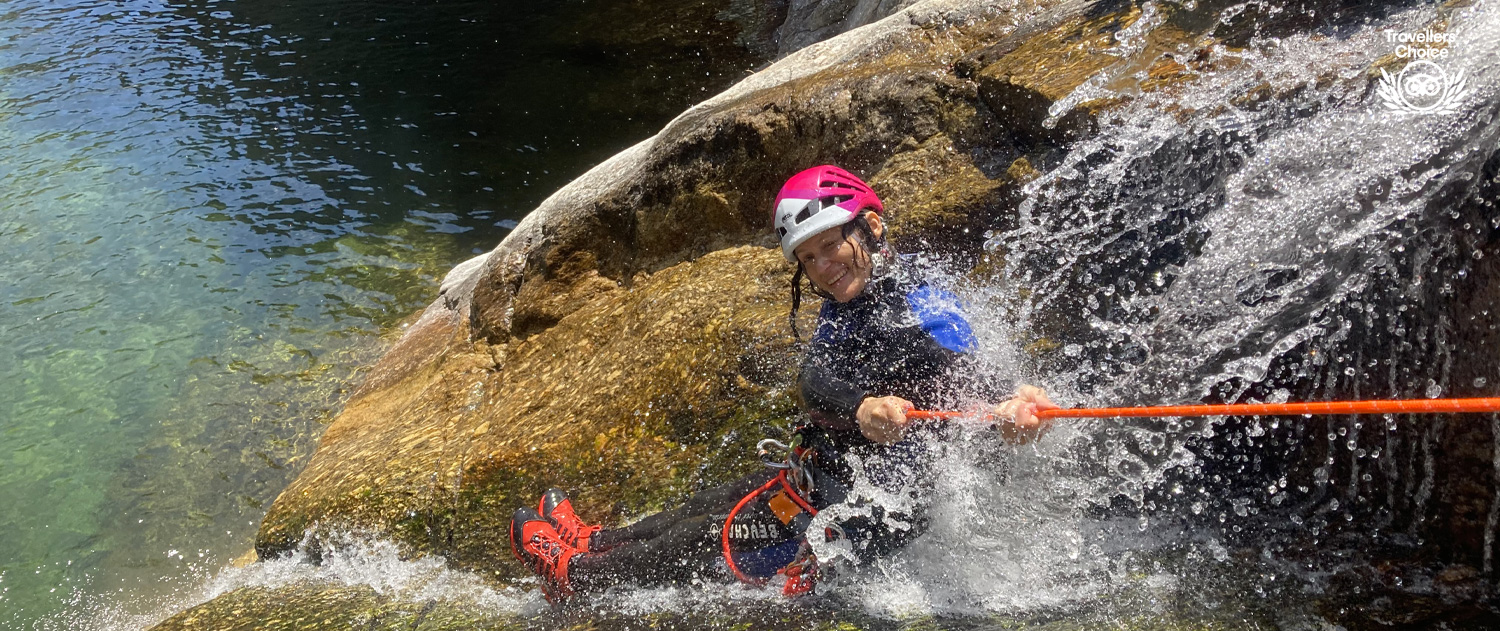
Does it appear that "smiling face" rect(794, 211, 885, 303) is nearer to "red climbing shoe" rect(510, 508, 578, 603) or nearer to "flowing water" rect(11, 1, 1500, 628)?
"flowing water" rect(11, 1, 1500, 628)

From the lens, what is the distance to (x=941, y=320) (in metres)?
3.73

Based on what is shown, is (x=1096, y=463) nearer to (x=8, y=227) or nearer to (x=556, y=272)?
(x=556, y=272)

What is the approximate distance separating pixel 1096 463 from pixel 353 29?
763 inches

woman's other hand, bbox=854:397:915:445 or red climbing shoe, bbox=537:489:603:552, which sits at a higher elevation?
woman's other hand, bbox=854:397:915:445

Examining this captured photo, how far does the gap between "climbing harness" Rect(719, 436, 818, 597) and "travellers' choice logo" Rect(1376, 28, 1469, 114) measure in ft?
9.15

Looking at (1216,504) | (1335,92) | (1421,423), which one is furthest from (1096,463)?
(1335,92)

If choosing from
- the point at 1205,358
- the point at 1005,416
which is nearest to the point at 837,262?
the point at 1005,416

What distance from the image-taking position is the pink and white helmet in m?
3.80

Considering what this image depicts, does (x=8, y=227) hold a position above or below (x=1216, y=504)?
below

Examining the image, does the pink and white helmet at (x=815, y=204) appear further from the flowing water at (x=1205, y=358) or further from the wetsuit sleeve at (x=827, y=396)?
the flowing water at (x=1205, y=358)

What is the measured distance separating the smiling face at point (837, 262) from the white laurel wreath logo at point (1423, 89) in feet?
6.97

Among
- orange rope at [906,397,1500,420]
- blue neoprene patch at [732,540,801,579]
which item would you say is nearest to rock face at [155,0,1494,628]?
blue neoprene patch at [732,540,801,579]

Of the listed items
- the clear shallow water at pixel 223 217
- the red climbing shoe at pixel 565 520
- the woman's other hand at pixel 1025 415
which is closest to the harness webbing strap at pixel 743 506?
the red climbing shoe at pixel 565 520

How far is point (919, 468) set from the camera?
4074mm
